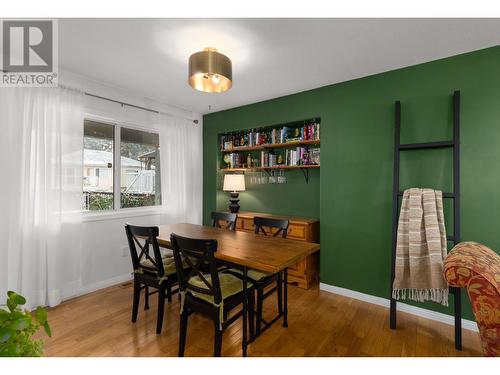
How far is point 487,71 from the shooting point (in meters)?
2.11

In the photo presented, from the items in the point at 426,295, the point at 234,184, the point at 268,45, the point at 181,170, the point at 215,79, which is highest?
the point at 268,45

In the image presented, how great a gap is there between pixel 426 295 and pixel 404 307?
1.47 feet

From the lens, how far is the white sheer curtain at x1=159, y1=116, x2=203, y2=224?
3.60 meters

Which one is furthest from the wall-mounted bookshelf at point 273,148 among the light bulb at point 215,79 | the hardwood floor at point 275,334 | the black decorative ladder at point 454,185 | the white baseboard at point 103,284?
the white baseboard at point 103,284

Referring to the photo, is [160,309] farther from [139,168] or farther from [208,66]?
[139,168]

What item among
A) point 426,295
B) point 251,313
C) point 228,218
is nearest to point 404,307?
point 426,295

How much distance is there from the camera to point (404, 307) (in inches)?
97.6

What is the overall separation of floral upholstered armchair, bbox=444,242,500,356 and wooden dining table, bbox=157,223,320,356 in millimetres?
858

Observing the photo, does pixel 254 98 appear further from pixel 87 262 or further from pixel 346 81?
pixel 87 262

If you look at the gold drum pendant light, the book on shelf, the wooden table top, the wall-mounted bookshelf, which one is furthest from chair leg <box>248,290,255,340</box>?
the book on shelf

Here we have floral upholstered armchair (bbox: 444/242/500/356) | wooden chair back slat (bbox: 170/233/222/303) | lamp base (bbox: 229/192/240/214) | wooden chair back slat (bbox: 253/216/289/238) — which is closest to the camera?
floral upholstered armchair (bbox: 444/242/500/356)

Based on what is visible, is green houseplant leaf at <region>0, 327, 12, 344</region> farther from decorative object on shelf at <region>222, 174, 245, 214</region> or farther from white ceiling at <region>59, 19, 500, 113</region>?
decorative object on shelf at <region>222, 174, 245, 214</region>

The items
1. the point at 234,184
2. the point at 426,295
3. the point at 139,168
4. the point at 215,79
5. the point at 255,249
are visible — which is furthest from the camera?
the point at 234,184
